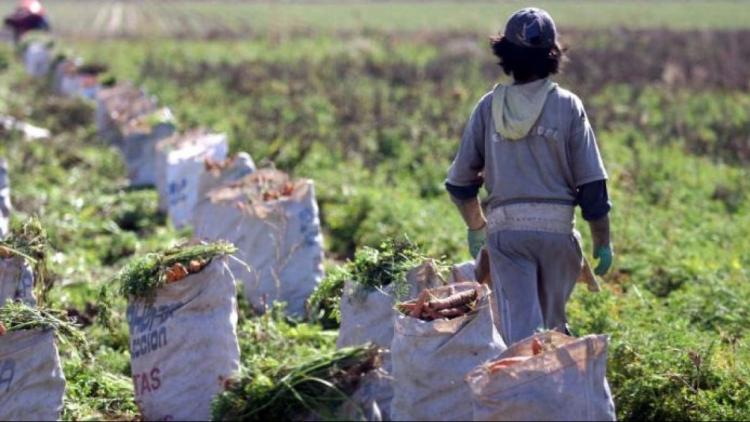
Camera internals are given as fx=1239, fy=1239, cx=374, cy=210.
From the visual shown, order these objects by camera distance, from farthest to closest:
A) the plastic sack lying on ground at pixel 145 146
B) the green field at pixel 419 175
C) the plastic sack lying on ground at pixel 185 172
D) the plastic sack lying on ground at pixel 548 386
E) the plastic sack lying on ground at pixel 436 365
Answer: the plastic sack lying on ground at pixel 145 146, the plastic sack lying on ground at pixel 185 172, the green field at pixel 419 175, the plastic sack lying on ground at pixel 436 365, the plastic sack lying on ground at pixel 548 386

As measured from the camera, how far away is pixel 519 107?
493cm

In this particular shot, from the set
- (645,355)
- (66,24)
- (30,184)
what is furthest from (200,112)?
(66,24)

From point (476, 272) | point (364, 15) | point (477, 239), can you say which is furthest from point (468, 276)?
point (364, 15)

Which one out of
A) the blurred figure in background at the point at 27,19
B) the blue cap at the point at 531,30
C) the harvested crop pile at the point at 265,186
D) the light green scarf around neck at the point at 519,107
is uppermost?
the blue cap at the point at 531,30

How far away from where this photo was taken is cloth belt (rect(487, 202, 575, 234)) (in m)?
5.02

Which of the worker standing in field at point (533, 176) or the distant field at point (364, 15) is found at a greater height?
the worker standing in field at point (533, 176)

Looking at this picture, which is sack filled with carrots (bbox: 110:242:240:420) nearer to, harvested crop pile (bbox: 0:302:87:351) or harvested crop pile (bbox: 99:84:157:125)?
harvested crop pile (bbox: 0:302:87:351)

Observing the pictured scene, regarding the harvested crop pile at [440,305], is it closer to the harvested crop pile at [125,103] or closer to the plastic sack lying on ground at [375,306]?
the plastic sack lying on ground at [375,306]

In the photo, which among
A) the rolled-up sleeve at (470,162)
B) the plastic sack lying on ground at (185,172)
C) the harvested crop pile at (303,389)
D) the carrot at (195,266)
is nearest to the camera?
the harvested crop pile at (303,389)

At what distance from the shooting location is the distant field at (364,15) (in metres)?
45.0

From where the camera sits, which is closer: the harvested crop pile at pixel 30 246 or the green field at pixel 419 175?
the harvested crop pile at pixel 30 246

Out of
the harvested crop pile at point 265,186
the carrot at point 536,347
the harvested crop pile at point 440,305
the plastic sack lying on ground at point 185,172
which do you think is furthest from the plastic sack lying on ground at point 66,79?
the carrot at point 536,347

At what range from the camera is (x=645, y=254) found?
27.4ft

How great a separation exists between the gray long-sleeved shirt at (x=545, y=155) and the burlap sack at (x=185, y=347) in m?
1.19
